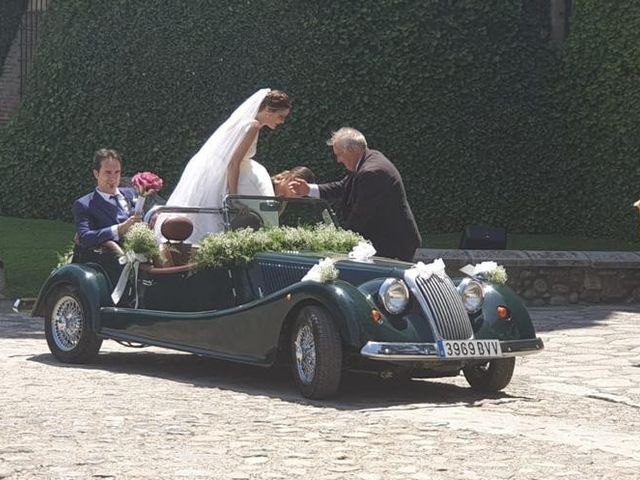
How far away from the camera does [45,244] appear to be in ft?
60.1

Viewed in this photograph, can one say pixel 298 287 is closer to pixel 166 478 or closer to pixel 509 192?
pixel 166 478

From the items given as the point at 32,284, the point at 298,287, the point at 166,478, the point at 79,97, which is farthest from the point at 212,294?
the point at 79,97

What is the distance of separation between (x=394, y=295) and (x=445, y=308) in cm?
33

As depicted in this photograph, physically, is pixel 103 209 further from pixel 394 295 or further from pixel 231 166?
pixel 394 295

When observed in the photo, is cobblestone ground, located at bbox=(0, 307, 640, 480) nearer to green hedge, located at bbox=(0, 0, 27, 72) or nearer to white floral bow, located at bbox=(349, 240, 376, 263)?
white floral bow, located at bbox=(349, 240, 376, 263)

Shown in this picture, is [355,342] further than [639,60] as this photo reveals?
No

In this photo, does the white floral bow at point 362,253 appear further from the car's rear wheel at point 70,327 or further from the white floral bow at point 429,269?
the car's rear wheel at point 70,327

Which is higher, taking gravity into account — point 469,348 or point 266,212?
point 266,212

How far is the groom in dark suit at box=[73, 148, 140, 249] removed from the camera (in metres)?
10.4

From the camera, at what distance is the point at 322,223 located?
1012 centimetres

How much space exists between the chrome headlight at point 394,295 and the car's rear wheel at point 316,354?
0.36m

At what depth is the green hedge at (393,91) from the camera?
1922 cm

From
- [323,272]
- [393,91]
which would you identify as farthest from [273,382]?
[393,91]

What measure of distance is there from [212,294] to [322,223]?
3.64ft
